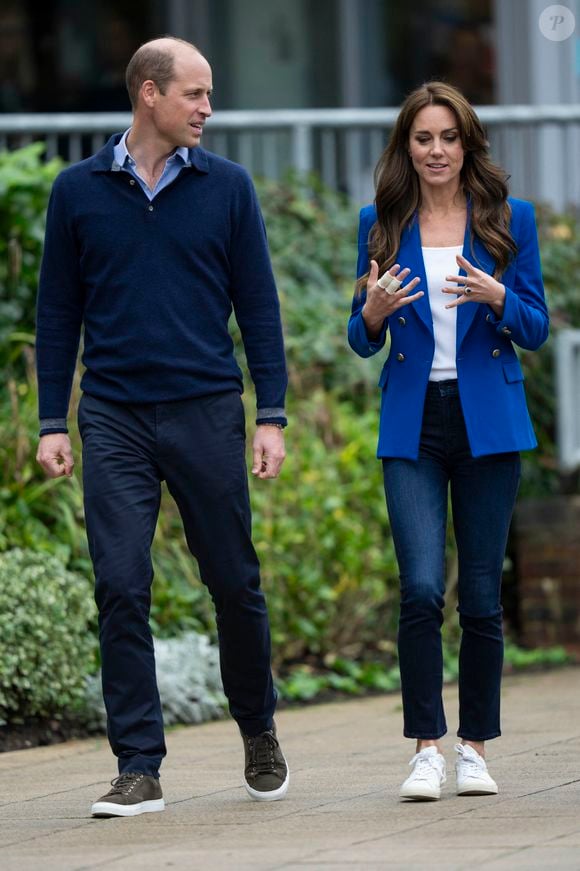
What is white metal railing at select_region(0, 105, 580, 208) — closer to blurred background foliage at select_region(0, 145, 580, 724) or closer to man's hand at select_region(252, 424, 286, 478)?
blurred background foliage at select_region(0, 145, 580, 724)

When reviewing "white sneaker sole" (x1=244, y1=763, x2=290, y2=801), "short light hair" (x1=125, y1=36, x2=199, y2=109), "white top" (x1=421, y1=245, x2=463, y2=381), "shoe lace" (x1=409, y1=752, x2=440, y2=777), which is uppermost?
Result: "short light hair" (x1=125, y1=36, x2=199, y2=109)

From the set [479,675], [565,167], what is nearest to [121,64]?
[565,167]

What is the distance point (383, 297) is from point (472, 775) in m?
1.33

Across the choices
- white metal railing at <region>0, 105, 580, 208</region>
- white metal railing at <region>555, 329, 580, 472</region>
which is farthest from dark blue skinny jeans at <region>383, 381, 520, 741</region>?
white metal railing at <region>0, 105, 580, 208</region>

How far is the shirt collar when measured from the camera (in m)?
5.12

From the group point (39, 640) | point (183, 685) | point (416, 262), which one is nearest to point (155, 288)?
point (416, 262)

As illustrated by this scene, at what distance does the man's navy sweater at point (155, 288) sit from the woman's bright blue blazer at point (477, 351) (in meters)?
0.33

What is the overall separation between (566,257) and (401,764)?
16.4 feet

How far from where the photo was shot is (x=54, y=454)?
5160 mm

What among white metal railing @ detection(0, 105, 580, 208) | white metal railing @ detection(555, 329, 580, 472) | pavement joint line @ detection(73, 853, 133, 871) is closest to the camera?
pavement joint line @ detection(73, 853, 133, 871)

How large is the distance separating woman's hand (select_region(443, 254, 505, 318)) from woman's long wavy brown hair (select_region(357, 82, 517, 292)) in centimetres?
19

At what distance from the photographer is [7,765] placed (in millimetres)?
6227

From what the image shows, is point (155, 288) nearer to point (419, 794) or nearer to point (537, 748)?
point (419, 794)

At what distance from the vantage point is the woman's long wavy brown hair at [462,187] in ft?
16.9
